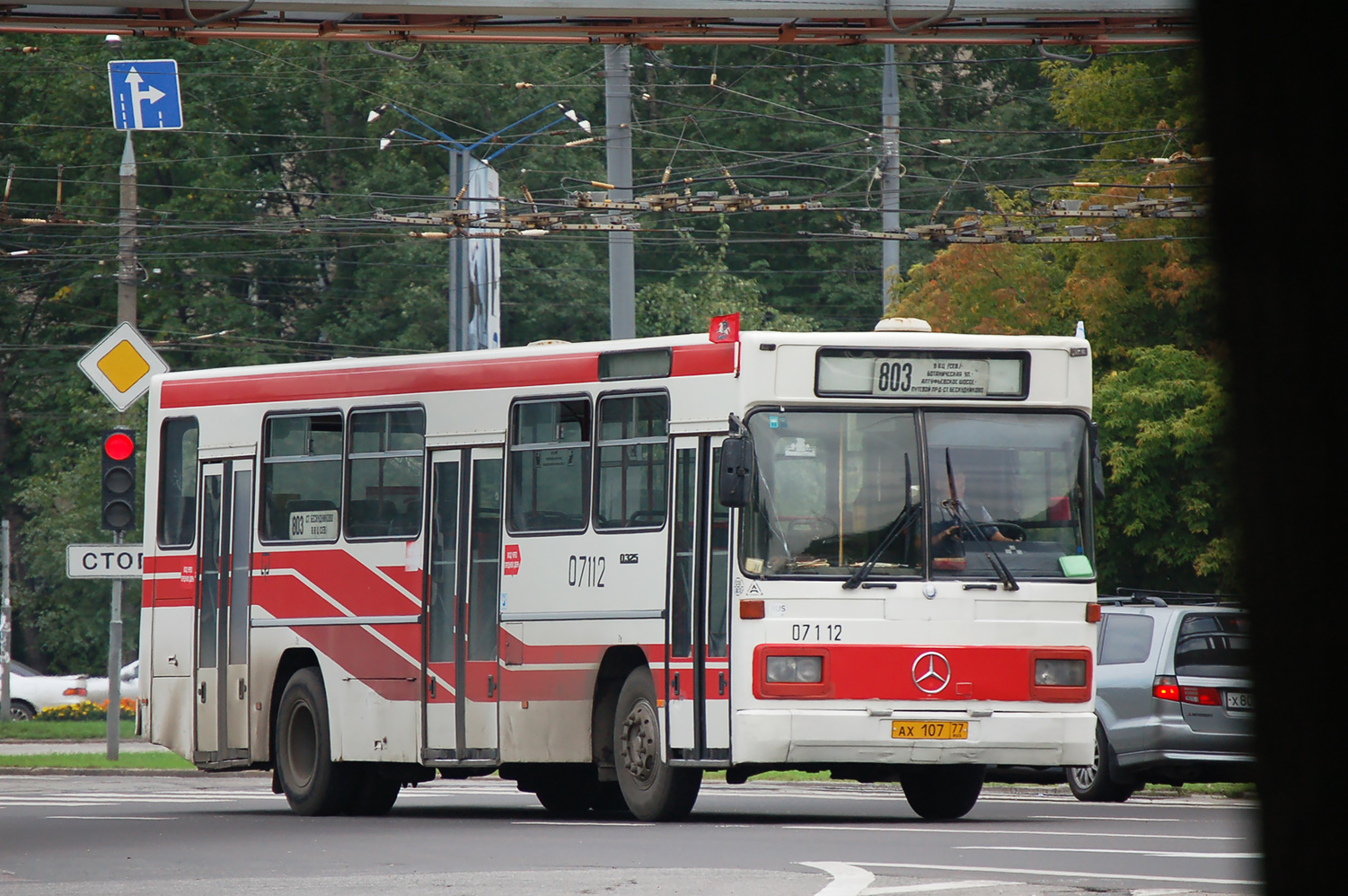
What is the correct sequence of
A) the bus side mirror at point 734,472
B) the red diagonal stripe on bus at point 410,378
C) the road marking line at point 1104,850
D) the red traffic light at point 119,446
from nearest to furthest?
the road marking line at point 1104,850 → the bus side mirror at point 734,472 → the red diagonal stripe on bus at point 410,378 → the red traffic light at point 119,446

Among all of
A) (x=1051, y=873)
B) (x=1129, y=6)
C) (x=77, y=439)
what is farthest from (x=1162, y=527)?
(x=77, y=439)

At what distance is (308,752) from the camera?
52.5 feet

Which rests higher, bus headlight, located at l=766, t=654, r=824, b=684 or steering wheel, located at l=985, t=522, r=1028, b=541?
steering wheel, located at l=985, t=522, r=1028, b=541

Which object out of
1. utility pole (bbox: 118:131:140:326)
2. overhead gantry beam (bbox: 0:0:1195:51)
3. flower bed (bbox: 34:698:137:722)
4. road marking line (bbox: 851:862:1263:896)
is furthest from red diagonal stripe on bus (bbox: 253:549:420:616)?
flower bed (bbox: 34:698:137:722)

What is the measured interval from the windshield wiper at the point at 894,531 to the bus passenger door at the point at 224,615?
5266mm

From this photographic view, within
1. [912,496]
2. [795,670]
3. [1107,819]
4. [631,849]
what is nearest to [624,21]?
[912,496]

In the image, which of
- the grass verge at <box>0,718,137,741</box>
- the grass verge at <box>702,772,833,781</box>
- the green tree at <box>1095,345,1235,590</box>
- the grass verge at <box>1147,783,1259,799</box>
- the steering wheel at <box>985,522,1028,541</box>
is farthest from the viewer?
the grass verge at <box>0,718,137,741</box>

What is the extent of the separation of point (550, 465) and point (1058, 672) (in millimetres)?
3593

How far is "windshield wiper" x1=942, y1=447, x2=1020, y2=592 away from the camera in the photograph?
13.5 meters

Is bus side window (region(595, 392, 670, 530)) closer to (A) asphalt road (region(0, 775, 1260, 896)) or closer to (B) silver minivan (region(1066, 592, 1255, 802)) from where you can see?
(A) asphalt road (region(0, 775, 1260, 896))

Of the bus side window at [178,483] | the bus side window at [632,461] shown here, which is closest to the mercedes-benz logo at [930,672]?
the bus side window at [632,461]

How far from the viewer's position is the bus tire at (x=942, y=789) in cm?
1434

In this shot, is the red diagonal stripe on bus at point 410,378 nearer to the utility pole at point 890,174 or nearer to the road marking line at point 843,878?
the road marking line at point 843,878

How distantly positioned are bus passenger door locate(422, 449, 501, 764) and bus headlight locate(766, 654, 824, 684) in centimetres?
236
